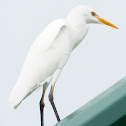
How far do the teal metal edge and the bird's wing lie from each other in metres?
1.80

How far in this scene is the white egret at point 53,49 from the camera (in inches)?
131

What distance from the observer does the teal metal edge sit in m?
1.38

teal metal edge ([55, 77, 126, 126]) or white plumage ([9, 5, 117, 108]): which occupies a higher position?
teal metal edge ([55, 77, 126, 126])

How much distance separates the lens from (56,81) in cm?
355

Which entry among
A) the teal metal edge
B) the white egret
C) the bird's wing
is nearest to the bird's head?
the white egret

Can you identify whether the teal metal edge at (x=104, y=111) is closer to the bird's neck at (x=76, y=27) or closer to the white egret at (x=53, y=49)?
the white egret at (x=53, y=49)

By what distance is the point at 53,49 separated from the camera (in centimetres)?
348

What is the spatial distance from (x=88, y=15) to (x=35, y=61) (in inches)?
22.8

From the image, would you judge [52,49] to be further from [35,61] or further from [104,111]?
[104,111]

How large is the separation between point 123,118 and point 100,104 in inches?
4.2

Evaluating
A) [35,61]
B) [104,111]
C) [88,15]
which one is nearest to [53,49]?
[35,61]

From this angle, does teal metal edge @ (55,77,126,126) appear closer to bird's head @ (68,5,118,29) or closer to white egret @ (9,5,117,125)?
white egret @ (9,5,117,125)

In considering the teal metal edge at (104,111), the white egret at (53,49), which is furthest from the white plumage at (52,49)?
the teal metal edge at (104,111)

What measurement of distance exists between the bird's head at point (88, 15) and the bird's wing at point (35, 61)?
0.52ft
